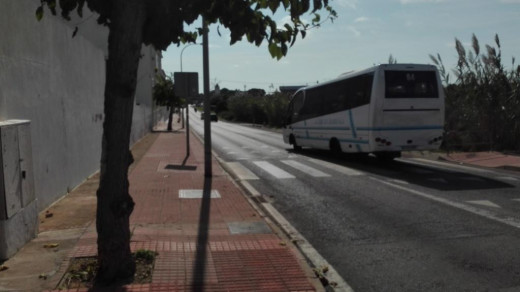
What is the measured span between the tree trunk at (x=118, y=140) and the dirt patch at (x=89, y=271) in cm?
12

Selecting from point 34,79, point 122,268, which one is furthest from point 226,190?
point 122,268

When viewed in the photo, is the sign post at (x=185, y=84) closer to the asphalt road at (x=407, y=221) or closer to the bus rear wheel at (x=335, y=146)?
the asphalt road at (x=407, y=221)

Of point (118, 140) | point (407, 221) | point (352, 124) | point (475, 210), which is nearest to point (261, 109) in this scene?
point (352, 124)

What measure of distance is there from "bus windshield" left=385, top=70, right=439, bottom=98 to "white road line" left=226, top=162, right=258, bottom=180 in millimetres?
4460

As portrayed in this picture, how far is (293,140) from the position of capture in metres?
22.9

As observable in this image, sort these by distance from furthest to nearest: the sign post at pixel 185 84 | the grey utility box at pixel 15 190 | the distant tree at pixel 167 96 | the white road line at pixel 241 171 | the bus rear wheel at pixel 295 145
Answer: the distant tree at pixel 167 96 → the bus rear wheel at pixel 295 145 → the sign post at pixel 185 84 → the white road line at pixel 241 171 → the grey utility box at pixel 15 190

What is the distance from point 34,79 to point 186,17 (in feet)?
12.8

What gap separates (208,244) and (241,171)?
8.82m

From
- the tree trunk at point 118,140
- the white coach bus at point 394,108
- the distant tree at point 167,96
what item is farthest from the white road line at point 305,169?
the distant tree at point 167,96

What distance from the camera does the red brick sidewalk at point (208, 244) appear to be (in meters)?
5.16

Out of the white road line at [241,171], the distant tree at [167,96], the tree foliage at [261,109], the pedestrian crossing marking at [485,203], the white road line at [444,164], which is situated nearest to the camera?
the pedestrian crossing marking at [485,203]

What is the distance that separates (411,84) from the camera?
1511 centimetres

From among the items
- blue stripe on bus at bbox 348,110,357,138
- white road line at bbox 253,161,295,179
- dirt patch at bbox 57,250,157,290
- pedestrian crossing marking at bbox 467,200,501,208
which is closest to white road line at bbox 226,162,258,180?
white road line at bbox 253,161,295,179

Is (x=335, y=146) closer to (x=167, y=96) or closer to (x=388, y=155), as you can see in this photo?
(x=388, y=155)
